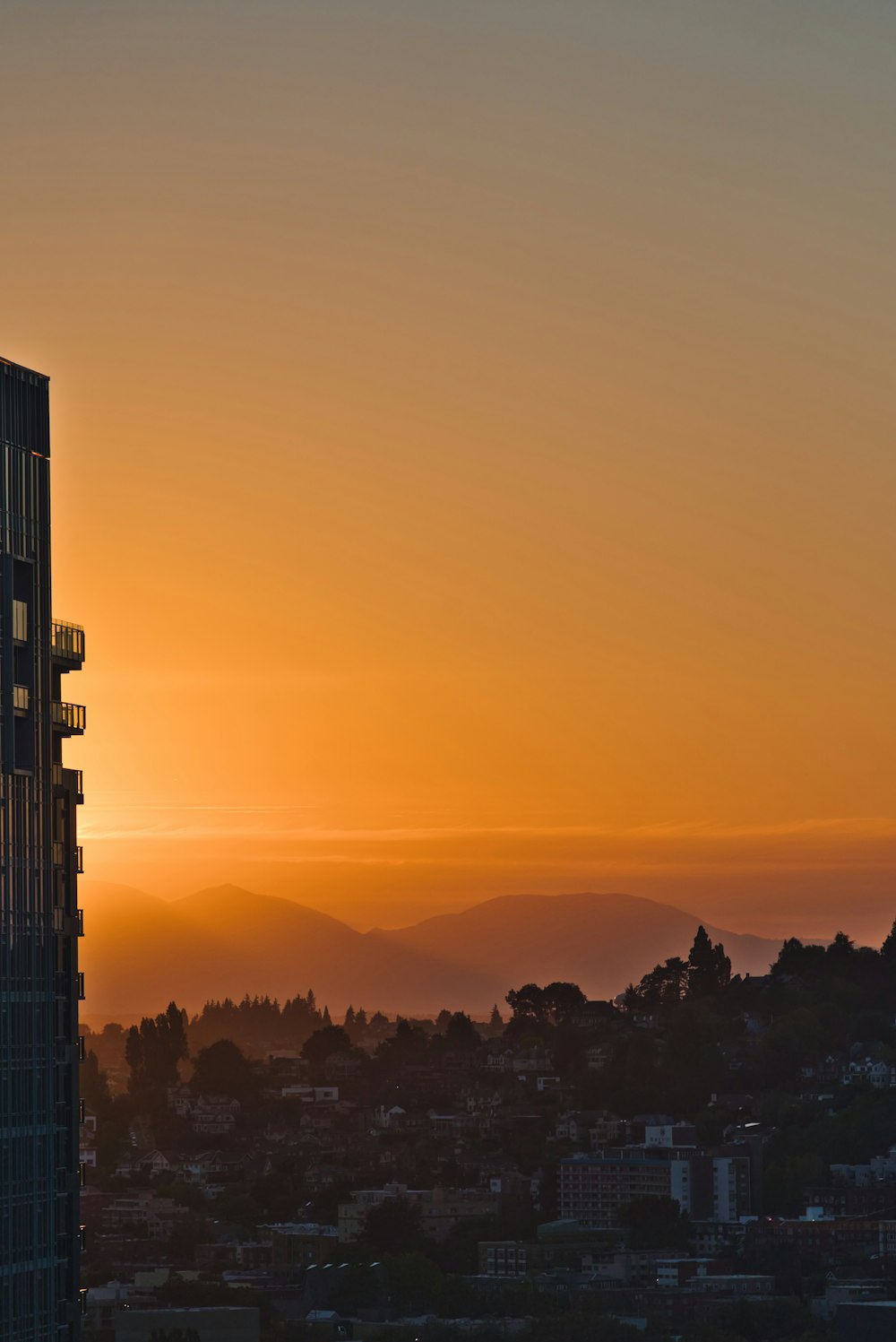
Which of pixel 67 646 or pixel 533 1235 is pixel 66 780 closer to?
pixel 67 646

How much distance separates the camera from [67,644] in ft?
128

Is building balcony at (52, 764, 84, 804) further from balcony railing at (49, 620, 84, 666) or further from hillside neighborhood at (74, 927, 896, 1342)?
hillside neighborhood at (74, 927, 896, 1342)

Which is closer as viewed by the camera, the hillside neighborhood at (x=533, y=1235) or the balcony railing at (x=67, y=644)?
the balcony railing at (x=67, y=644)

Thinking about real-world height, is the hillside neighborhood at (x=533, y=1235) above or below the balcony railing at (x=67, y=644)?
below

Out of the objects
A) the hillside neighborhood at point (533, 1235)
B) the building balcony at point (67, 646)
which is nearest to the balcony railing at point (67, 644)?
the building balcony at point (67, 646)

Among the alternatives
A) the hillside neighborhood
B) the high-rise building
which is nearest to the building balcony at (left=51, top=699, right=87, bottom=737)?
the high-rise building

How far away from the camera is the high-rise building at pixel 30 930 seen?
3506 centimetres

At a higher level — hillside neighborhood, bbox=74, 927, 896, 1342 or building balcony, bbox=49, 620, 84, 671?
building balcony, bbox=49, 620, 84, 671

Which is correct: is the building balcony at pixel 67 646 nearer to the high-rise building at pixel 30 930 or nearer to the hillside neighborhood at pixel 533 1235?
the high-rise building at pixel 30 930

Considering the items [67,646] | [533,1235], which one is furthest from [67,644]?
[533,1235]

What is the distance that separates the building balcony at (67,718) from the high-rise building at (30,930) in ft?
0.45

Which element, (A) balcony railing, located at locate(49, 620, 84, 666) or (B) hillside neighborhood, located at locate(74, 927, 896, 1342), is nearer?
(A) balcony railing, located at locate(49, 620, 84, 666)

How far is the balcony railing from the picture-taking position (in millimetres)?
38750

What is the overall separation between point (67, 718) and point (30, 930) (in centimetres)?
435
